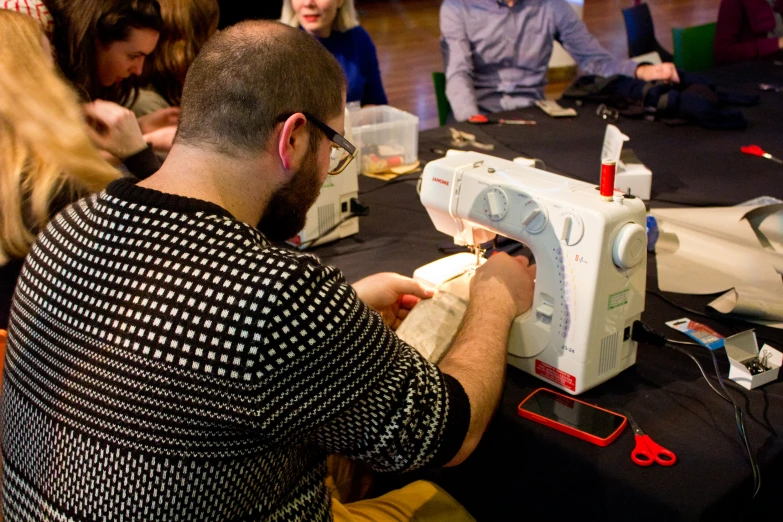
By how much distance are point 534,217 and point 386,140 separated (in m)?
1.13

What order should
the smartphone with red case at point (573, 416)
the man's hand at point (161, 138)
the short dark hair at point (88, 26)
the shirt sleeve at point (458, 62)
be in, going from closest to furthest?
the smartphone with red case at point (573, 416) → the short dark hair at point (88, 26) → the man's hand at point (161, 138) → the shirt sleeve at point (458, 62)

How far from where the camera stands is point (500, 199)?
125 centimetres

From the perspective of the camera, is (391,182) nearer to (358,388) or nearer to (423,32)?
(358,388)

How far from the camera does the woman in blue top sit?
2590mm

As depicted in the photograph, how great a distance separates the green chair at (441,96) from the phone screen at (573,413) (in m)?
2.32

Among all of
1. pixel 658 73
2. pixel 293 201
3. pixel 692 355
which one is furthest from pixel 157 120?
pixel 658 73

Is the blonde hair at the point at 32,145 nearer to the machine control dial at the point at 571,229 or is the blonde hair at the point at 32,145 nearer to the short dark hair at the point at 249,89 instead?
the short dark hair at the point at 249,89

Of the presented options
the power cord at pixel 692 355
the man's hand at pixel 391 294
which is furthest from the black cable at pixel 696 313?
the man's hand at pixel 391 294

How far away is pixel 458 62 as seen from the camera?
3.17 meters

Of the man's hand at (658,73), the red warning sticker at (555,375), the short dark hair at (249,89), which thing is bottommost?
the red warning sticker at (555,375)

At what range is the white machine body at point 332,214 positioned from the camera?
179 cm

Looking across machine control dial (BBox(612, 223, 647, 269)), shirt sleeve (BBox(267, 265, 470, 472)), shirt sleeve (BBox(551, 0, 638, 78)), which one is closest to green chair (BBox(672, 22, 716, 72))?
shirt sleeve (BBox(551, 0, 638, 78))

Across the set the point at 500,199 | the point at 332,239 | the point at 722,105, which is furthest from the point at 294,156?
the point at 722,105

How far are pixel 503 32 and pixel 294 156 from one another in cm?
242
